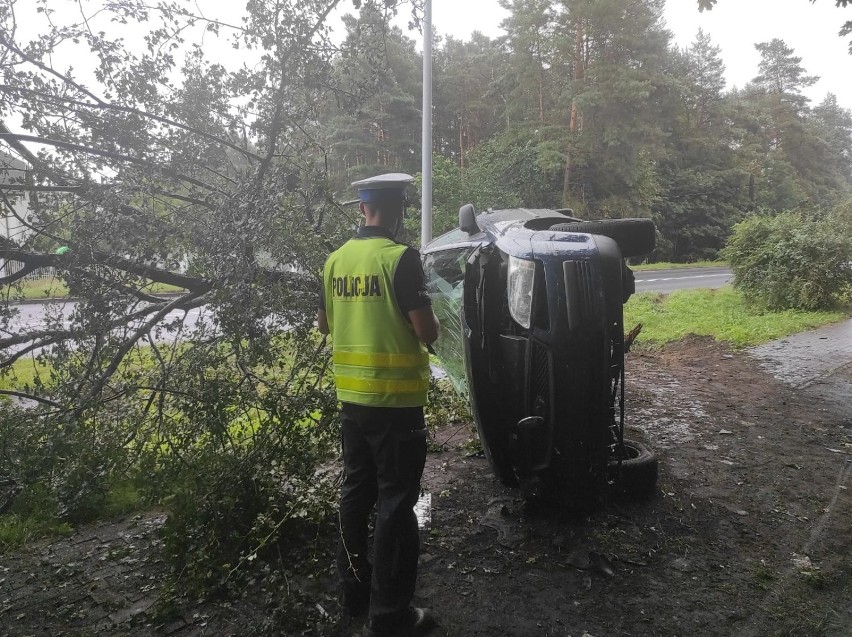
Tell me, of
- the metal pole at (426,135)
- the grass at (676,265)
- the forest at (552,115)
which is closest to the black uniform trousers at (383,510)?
the metal pole at (426,135)

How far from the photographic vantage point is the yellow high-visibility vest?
7.90 ft

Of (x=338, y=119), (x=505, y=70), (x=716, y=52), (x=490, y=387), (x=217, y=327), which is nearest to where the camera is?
(x=490, y=387)

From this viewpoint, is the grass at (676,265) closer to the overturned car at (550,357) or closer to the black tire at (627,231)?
the black tire at (627,231)

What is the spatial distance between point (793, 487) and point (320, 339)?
124 inches

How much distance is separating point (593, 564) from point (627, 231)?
1.91 m

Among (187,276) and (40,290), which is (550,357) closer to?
(187,276)

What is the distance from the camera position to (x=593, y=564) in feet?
9.34

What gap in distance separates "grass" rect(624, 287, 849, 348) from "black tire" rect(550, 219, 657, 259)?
605cm

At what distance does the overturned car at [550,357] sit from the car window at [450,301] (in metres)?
0.45

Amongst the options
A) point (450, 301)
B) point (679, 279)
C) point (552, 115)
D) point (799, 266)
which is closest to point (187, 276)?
point (450, 301)

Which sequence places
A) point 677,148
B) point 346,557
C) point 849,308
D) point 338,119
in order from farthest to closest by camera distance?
1. point 677,148
2. point 849,308
3. point 338,119
4. point 346,557

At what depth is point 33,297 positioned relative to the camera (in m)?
3.38

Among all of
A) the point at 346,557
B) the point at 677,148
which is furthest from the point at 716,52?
the point at 346,557

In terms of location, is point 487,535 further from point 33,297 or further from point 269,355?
point 33,297
